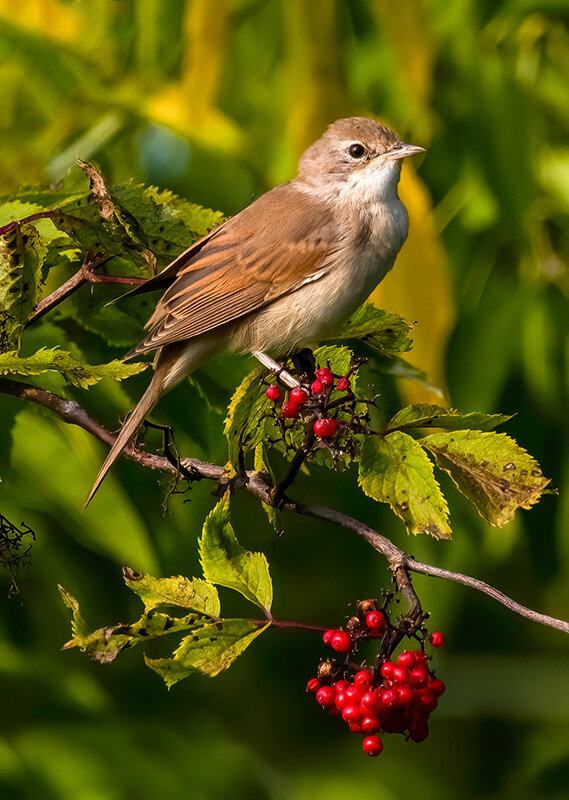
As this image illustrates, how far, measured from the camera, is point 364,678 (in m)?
1.16

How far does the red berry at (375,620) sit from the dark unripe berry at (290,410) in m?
0.28

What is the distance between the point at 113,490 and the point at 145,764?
0.76 meters

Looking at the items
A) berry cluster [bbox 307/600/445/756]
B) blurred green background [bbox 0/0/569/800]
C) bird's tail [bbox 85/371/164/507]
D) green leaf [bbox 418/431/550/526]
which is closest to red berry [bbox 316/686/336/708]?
berry cluster [bbox 307/600/445/756]

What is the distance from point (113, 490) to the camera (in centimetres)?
174

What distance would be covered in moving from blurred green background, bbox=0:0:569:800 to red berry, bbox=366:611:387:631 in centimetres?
59

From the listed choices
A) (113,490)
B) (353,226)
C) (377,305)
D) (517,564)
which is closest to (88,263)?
(113,490)

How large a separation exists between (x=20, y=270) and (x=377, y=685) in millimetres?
639

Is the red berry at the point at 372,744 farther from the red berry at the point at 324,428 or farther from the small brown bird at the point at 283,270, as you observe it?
the small brown bird at the point at 283,270

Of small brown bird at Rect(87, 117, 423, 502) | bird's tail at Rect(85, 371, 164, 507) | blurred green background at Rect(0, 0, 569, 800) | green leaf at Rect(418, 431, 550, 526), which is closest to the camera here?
green leaf at Rect(418, 431, 550, 526)

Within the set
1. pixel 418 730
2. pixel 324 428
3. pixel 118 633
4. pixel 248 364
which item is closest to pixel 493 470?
pixel 324 428

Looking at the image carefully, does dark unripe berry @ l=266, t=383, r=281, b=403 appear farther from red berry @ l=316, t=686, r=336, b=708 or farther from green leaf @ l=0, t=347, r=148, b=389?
red berry @ l=316, t=686, r=336, b=708

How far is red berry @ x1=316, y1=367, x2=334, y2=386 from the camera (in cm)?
133

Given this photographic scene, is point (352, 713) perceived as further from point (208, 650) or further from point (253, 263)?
point (253, 263)

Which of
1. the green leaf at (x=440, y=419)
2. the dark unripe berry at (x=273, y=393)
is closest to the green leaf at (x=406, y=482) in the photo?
the green leaf at (x=440, y=419)
